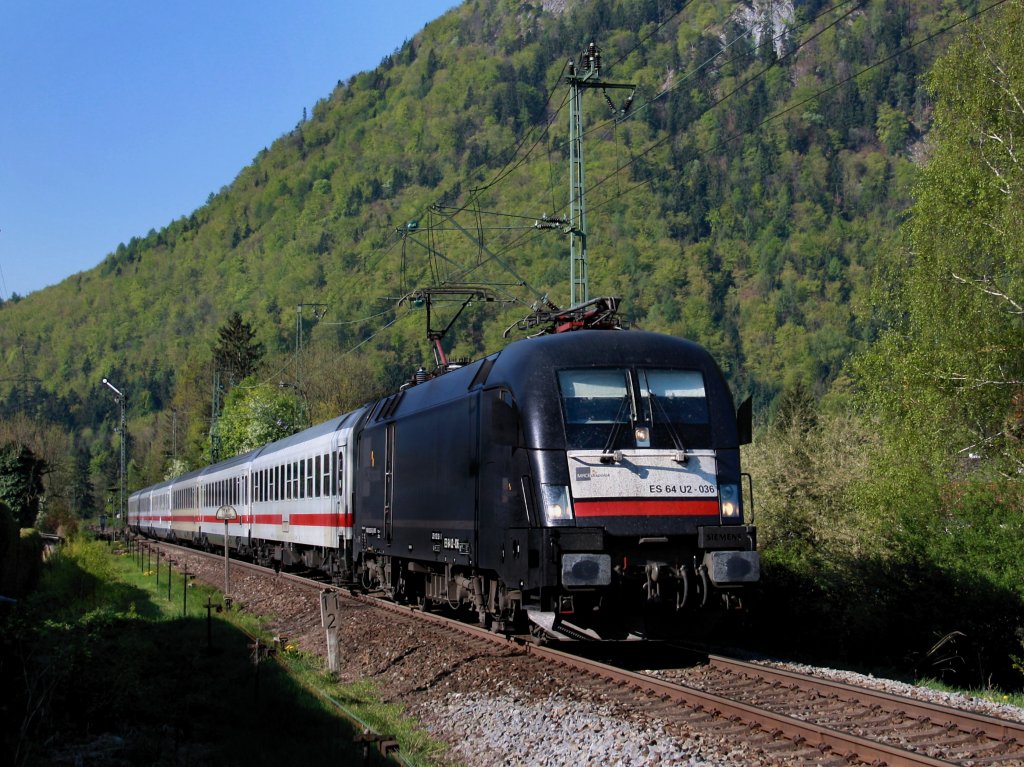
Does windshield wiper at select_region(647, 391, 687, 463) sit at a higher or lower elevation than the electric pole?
lower

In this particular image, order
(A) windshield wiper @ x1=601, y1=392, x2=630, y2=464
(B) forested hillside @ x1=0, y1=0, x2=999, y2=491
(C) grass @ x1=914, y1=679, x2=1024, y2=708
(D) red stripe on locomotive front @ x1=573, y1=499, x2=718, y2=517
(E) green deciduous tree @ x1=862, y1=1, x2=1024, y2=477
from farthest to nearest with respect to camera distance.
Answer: (B) forested hillside @ x1=0, y1=0, x2=999, y2=491, (E) green deciduous tree @ x1=862, y1=1, x2=1024, y2=477, (A) windshield wiper @ x1=601, y1=392, x2=630, y2=464, (D) red stripe on locomotive front @ x1=573, y1=499, x2=718, y2=517, (C) grass @ x1=914, y1=679, x2=1024, y2=708

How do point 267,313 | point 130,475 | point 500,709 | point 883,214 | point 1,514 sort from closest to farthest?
point 500,709, point 1,514, point 130,475, point 267,313, point 883,214

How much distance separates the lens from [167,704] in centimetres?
1128

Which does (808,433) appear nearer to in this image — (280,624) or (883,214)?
(280,624)

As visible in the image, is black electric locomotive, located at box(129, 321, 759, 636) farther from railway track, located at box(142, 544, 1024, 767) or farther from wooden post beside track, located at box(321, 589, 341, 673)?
wooden post beside track, located at box(321, 589, 341, 673)

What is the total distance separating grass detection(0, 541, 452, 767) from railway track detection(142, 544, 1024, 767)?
2.04 m

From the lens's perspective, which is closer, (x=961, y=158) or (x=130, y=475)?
(x=961, y=158)

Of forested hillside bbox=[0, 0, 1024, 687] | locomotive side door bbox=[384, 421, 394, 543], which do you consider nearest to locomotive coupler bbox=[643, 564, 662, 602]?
forested hillside bbox=[0, 0, 1024, 687]

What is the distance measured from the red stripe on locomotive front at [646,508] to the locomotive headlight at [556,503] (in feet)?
0.32

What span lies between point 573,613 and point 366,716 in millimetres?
2185

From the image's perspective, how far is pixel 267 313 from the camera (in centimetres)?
15375

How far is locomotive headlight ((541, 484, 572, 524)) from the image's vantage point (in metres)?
11.2

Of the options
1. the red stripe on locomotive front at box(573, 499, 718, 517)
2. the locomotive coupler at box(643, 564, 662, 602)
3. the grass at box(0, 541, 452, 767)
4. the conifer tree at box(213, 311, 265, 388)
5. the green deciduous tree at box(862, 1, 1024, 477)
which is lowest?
the grass at box(0, 541, 452, 767)

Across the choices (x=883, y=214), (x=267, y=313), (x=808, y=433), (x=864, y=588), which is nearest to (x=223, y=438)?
(x=808, y=433)
